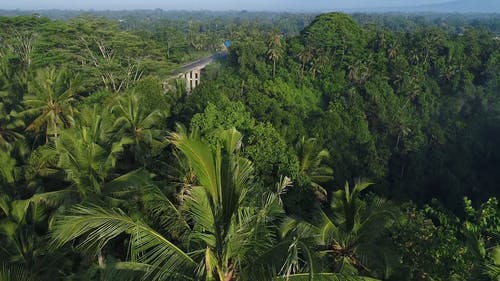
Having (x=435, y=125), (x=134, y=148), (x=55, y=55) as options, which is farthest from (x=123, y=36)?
(x=435, y=125)

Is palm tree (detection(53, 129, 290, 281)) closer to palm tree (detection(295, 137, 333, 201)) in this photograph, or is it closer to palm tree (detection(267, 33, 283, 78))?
palm tree (detection(295, 137, 333, 201))

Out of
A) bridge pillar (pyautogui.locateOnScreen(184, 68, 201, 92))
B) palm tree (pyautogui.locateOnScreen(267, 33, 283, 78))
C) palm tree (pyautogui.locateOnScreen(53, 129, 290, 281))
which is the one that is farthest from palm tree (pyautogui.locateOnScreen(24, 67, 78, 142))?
palm tree (pyautogui.locateOnScreen(267, 33, 283, 78))

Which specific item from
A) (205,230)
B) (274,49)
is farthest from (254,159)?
(274,49)

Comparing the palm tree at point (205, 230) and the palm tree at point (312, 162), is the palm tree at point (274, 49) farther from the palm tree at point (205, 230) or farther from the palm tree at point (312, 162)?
the palm tree at point (205, 230)

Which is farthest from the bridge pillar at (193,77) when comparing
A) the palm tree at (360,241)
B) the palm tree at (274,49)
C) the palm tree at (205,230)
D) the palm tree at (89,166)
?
the palm tree at (205,230)

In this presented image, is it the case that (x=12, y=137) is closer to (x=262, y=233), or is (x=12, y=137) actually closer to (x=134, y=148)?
(x=134, y=148)

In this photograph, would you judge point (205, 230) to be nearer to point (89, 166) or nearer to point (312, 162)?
point (89, 166)

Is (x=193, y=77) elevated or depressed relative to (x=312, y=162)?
depressed
